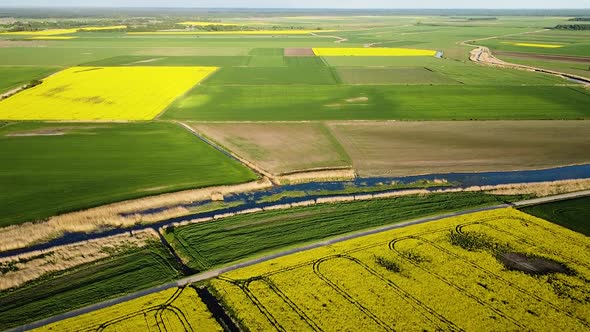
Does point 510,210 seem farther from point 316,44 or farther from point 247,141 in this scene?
point 316,44

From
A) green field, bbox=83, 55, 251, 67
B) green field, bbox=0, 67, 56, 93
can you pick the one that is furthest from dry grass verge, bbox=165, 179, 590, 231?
green field, bbox=83, 55, 251, 67

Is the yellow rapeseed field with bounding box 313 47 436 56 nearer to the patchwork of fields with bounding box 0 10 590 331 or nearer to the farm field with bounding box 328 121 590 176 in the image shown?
the patchwork of fields with bounding box 0 10 590 331

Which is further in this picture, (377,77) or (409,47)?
(409,47)

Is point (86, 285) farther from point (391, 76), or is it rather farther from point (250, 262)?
point (391, 76)

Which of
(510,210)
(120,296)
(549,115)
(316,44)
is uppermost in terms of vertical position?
(316,44)

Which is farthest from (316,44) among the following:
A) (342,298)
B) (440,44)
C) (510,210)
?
(342,298)

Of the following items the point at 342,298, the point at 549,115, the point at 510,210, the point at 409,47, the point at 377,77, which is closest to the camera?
the point at 342,298
